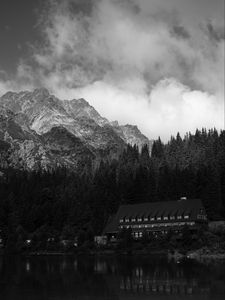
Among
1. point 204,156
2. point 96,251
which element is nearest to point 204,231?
point 96,251

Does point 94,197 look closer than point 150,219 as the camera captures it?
No

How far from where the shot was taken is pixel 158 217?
12000 cm

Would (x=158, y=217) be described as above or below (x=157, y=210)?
below

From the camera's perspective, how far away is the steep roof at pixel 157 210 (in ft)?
382

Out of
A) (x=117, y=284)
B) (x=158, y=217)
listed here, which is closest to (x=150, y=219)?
(x=158, y=217)

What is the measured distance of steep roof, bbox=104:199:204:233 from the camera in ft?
382

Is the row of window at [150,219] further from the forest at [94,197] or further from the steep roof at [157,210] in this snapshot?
the forest at [94,197]

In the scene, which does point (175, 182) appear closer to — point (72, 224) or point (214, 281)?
point (72, 224)

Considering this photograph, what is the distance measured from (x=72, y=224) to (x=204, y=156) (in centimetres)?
6268

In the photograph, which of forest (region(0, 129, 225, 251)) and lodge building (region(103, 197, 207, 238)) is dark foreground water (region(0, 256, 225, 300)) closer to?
lodge building (region(103, 197, 207, 238))

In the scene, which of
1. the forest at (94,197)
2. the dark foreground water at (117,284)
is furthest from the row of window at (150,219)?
the dark foreground water at (117,284)

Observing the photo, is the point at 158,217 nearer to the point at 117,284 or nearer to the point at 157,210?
the point at 157,210

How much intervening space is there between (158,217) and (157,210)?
220 cm

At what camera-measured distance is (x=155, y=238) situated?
10750cm
